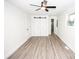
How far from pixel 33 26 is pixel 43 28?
113 cm

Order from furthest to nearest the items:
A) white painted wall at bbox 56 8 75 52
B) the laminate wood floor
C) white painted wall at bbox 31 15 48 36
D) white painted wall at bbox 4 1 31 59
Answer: white painted wall at bbox 31 15 48 36 → white painted wall at bbox 56 8 75 52 → the laminate wood floor → white painted wall at bbox 4 1 31 59

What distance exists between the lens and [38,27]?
416 inches

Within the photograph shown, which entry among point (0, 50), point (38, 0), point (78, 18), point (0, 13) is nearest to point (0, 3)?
point (0, 13)

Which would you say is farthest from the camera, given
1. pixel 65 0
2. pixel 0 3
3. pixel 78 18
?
pixel 65 0

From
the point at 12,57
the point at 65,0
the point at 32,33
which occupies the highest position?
the point at 65,0

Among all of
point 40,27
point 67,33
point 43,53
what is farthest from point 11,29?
point 40,27

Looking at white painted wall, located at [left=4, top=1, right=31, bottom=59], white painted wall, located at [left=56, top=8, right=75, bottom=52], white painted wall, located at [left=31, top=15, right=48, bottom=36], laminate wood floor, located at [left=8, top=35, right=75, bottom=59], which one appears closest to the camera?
white painted wall, located at [left=4, top=1, right=31, bottom=59]

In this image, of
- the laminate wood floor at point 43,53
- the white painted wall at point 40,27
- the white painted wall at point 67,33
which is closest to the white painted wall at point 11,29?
the laminate wood floor at point 43,53

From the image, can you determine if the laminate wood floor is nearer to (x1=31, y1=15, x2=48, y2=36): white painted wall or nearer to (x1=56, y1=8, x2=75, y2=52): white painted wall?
(x1=56, y1=8, x2=75, y2=52): white painted wall

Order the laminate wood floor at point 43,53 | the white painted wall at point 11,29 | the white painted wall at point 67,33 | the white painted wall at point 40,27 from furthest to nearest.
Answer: the white painted wall at point 40,27 < the white painted wall at point 67,33 < the laminate wood floor at point 43,53 < the white painted wall at point 11,29

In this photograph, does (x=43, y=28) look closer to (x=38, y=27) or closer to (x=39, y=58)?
(x=38, y=27)

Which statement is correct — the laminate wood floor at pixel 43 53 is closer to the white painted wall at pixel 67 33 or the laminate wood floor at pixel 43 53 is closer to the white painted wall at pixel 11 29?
the white painted wall at pixel 11 29

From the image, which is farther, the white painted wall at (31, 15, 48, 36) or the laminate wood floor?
the white painted wall at (31, 15, 48, 36)

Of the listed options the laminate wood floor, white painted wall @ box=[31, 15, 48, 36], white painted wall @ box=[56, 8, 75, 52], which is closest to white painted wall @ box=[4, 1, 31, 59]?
the laminate wood floor
